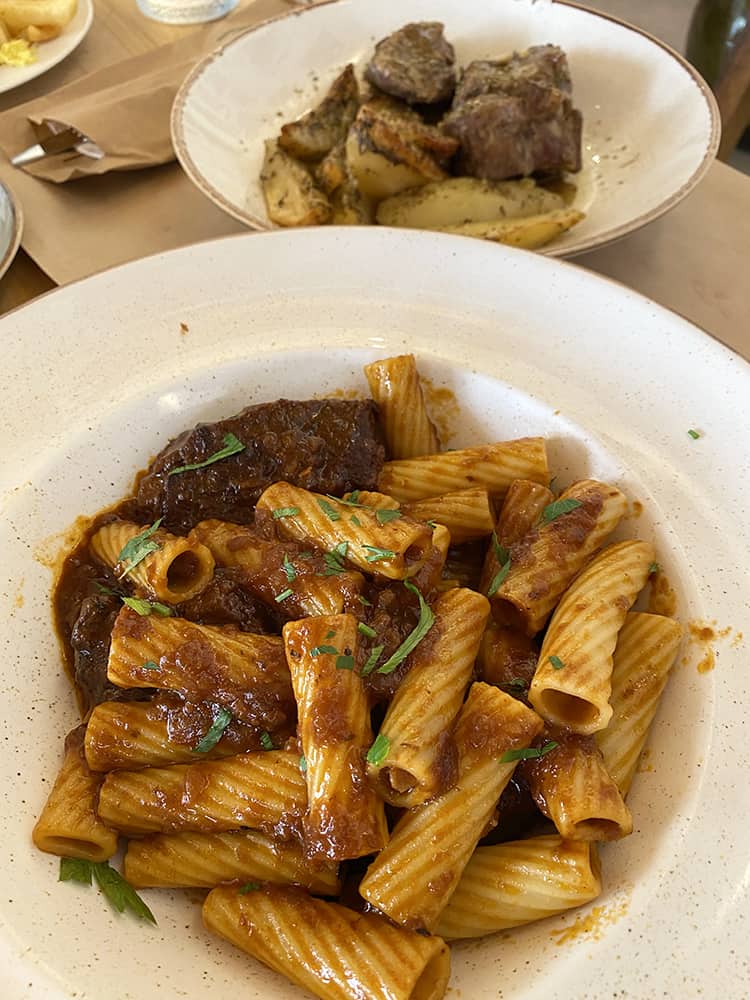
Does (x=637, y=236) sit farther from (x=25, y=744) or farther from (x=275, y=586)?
(x=25, y=744)

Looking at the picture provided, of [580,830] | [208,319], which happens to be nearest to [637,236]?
[208,319]

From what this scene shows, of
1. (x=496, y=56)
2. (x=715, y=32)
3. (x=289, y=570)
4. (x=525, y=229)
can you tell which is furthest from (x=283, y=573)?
(x=715, y=32)

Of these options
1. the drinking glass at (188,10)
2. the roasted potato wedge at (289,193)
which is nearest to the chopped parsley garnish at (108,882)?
the roasted potato wedge at (289,193)

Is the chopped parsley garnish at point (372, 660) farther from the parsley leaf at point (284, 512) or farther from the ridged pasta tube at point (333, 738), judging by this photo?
the parsley leaf at point (284, 512)

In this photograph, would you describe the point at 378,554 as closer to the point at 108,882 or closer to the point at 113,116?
the point at 108,882

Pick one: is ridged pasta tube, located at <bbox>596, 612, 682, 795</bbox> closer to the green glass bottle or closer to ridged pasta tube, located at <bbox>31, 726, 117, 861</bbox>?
ridged pasta tube, located at <bbox>31, 726, 117, 861</bbox>

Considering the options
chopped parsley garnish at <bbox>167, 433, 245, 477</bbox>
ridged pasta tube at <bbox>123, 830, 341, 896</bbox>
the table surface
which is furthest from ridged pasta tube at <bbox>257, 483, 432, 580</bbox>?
the table surface
